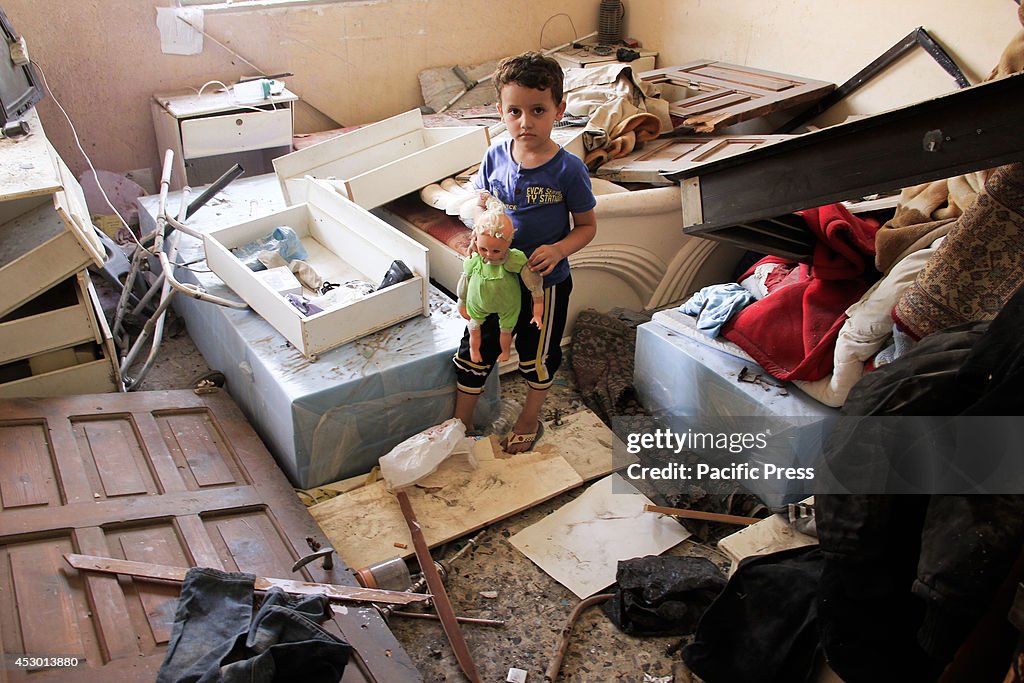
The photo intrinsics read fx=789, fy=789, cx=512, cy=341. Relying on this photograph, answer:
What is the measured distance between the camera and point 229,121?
12.3 ft

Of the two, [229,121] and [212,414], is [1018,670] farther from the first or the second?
[229,121]

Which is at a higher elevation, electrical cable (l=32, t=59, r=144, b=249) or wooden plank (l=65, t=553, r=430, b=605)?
electrical cable (l=32, t=59, r=144, b=249)

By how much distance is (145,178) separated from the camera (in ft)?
13.4

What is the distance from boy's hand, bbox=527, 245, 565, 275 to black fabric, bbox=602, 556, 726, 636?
35.7 inches

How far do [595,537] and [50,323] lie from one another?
6.20 feet

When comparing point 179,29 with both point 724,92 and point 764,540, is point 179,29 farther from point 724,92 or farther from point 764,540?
point 764,540

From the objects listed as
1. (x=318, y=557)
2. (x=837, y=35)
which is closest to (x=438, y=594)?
(x=318, y=557)

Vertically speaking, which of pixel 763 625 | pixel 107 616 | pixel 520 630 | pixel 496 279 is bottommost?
pixel 520 630

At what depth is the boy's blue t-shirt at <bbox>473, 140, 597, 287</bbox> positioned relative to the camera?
233cm

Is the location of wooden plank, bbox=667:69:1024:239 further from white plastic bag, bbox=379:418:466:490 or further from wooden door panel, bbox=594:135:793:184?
wooden door panel, bbox=594:135:793:184

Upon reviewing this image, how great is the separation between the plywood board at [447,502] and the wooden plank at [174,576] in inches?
11.8

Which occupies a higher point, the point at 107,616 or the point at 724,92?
the point at 724,92

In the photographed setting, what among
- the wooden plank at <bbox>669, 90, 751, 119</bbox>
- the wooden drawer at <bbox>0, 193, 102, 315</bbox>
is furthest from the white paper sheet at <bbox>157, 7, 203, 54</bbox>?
the wooden plank at <bbox>669, 90, 751, 119</bbox>

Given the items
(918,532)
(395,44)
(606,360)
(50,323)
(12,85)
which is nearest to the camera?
(918,532)
